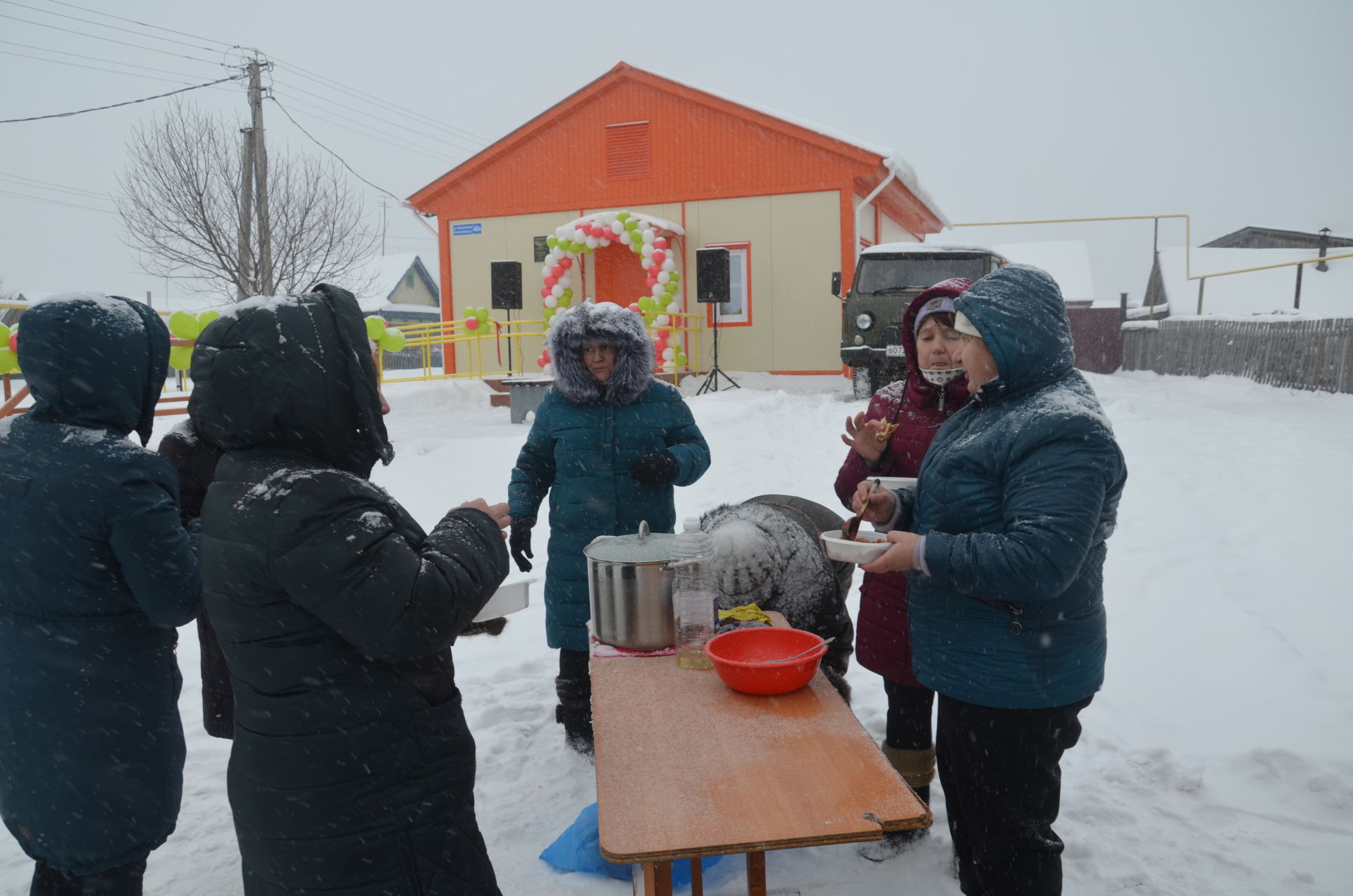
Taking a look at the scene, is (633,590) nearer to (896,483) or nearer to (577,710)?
(896,483)

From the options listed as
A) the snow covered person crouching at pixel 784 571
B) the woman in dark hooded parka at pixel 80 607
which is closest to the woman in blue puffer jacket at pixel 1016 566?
the snow covered person crouching at pixel 784 571

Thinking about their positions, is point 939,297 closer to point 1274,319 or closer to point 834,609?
point 834,609

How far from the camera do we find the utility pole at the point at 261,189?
18.3 meters

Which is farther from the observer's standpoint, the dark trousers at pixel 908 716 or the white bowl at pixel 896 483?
the dark trousers at pixel 908 716

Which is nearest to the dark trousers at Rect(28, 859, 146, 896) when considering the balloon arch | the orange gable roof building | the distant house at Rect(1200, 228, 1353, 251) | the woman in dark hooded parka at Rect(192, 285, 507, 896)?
the woman in dark hooded parka at Rect(192, 285, 507, 896)

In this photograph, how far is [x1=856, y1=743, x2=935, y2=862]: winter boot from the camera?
2.88m

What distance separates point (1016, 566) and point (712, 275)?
11763 mm

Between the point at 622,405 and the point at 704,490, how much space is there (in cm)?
436

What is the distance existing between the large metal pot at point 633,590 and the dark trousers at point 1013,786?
845 mm

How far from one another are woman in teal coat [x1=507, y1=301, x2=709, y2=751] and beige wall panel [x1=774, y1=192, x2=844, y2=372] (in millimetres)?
11170

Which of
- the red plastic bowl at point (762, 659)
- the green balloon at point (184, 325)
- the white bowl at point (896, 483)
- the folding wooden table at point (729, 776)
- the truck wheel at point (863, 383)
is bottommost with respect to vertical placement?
the folding wooden table at point (729, 776)

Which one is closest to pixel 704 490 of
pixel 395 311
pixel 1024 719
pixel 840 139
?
pixel 1024 719

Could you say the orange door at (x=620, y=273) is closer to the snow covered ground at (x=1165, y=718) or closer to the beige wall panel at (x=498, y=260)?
the beige wall panel at (x=498, y=260)

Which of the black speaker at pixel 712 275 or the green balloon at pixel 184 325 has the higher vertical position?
the black speaker at pixel 712 275
